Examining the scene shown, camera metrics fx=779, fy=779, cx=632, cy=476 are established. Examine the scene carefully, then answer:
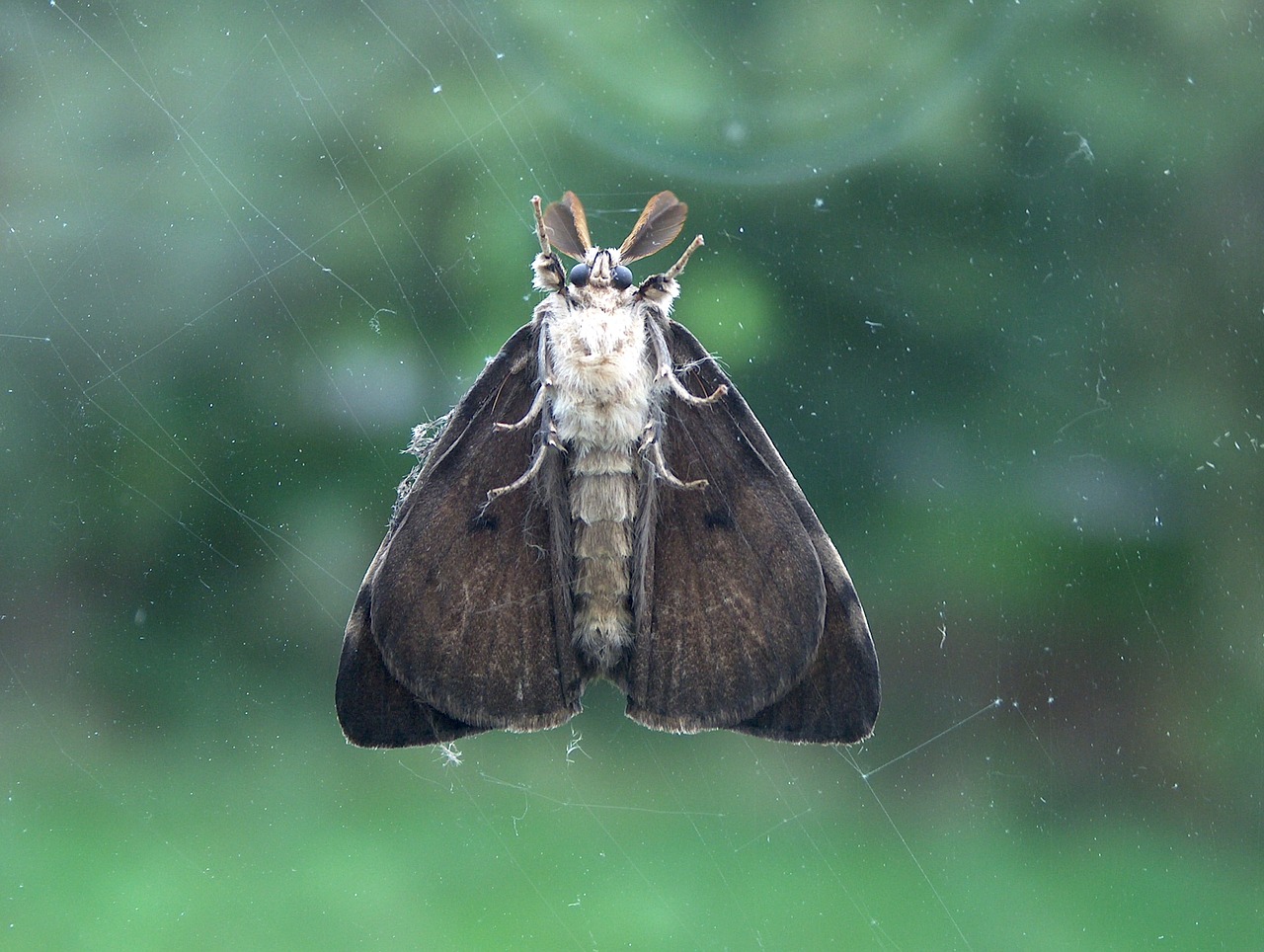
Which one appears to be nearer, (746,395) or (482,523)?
(482,523)

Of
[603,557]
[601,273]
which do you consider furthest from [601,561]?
[601,273]

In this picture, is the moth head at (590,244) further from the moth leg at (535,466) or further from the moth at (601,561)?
the moth leg at (535,466)

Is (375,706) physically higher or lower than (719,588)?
lower

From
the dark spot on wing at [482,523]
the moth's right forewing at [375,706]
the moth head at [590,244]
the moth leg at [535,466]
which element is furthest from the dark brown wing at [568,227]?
the moth's right forewing at [375,706]

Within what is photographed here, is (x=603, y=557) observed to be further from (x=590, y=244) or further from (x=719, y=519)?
(x=590, y=244)

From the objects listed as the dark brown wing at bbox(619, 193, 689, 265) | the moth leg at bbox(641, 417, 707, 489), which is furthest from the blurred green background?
the moth leg at bbox(641, 417, 707, 489)

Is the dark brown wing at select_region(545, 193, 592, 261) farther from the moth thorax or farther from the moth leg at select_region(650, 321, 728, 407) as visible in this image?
the moth thorax

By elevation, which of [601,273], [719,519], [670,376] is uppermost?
[601,273]
